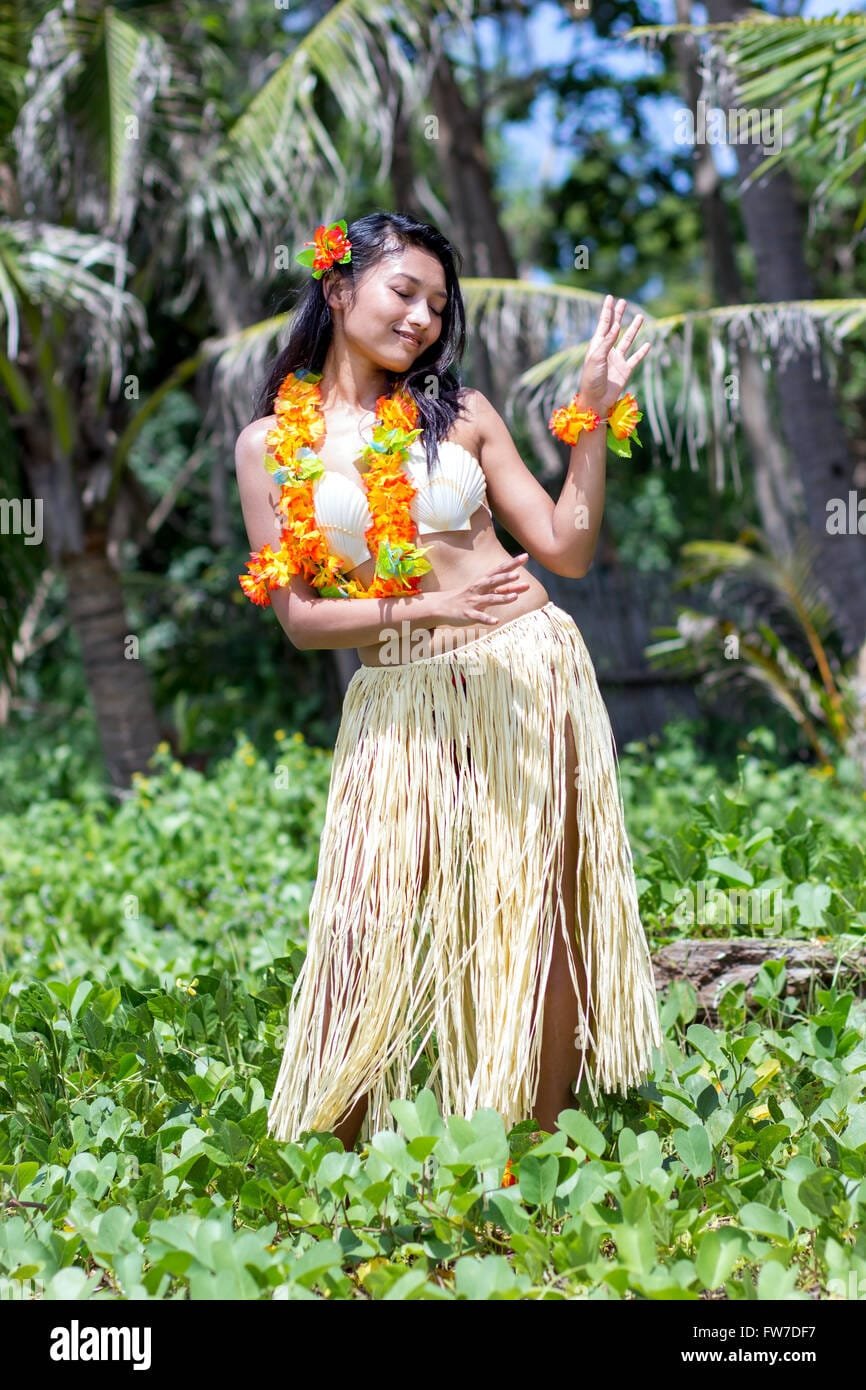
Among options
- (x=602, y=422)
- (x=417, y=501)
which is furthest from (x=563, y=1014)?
(x=602, y=422)

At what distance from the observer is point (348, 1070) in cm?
254

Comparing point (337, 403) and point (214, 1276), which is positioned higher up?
point (337, 403)

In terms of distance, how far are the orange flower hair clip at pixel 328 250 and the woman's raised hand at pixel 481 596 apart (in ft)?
2.32

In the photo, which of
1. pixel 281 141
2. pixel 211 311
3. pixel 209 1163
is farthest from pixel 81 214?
pixel 209 1163

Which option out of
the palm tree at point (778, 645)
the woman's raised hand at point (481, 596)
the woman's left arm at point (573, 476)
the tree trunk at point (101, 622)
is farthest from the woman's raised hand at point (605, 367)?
the tree trunk at point (101, 622)

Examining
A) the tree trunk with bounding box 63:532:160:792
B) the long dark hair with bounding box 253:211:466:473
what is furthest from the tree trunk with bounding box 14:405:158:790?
the long dark hair with bounding box 253:211:466:473

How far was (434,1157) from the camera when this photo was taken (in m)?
A: 2.38

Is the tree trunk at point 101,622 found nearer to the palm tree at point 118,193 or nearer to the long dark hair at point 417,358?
the palm tree at point 118,193

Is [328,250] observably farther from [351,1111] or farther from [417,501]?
[351,1111]

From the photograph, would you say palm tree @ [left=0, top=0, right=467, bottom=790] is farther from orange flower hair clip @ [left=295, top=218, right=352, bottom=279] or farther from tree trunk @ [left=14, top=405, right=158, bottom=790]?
orange flower hair clip @ [left=295, top=218, right=352, bottom=279]

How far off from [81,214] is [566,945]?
5763mm

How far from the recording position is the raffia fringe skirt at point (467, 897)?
2.55 meters

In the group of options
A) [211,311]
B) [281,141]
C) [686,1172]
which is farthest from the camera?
[211,311]

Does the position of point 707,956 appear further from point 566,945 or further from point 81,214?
point 81,214
